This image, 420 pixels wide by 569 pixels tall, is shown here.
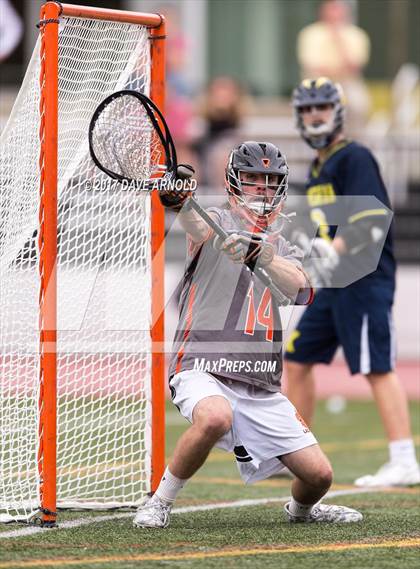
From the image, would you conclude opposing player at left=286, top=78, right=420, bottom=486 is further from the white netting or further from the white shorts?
the white shorts

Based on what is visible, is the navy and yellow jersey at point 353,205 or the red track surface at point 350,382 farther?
the red track surface at point 350,382

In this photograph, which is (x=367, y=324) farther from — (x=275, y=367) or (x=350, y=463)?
(x=275, y=367)

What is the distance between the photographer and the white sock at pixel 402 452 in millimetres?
7540

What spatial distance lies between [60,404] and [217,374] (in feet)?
4.16

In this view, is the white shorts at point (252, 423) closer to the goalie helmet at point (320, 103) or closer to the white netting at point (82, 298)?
the white netting at point (82, 298)

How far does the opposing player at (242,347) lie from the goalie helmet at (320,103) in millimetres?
1964

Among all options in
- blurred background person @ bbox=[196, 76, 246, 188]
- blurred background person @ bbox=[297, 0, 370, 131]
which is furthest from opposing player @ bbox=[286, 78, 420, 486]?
blurred background person @ bbox=[297, 0, 370, 131]

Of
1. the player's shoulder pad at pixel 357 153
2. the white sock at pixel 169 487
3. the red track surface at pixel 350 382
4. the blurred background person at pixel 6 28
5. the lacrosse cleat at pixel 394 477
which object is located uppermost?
the blurred background person at pixel 6 28

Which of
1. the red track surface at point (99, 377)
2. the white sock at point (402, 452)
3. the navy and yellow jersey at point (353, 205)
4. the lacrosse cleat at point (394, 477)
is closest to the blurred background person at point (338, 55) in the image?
the navy and yellow jersey at point (353, 205)

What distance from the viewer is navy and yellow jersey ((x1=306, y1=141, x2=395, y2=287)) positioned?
299 inches

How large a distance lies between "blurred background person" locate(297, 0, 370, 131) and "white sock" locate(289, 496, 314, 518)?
1024cm

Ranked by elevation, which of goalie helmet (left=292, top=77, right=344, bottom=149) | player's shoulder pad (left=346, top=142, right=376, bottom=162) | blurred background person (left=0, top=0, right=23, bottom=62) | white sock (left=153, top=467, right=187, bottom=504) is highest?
blurred background person (left=0, top=0, right=23, bottom=62)

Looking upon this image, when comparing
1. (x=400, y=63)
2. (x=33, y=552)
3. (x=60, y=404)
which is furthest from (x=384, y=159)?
(x=33, y=552)

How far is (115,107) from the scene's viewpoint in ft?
19.0
